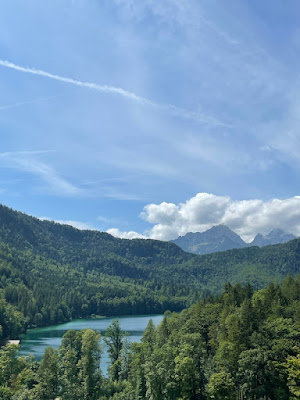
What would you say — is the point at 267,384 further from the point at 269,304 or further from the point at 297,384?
the point at 269,304

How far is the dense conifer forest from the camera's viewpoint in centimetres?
5903

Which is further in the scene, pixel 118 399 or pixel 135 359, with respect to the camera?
pixel 135 359

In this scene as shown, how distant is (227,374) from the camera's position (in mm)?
59469

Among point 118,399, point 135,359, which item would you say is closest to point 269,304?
point 135,359

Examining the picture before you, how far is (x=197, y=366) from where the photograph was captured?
65750mm

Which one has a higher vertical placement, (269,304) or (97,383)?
(269,304)

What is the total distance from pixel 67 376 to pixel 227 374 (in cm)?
3073

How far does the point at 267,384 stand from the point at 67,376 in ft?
120

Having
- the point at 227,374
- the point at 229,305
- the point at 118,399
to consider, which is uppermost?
the point at 229,305

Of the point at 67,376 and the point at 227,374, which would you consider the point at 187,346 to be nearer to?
the point at 227,374

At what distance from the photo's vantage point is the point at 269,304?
263ft

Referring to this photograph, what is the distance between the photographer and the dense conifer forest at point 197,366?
59.0 meters

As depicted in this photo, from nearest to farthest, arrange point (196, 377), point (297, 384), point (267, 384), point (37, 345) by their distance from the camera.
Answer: point (297, 384) → point (267, 384) → point (196, 377) → point (37, 345)

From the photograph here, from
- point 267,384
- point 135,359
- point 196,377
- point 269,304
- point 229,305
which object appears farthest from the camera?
point 229,305
